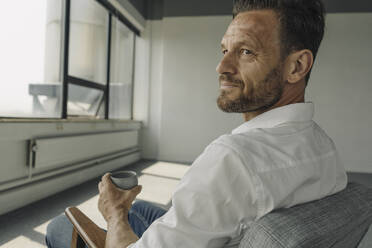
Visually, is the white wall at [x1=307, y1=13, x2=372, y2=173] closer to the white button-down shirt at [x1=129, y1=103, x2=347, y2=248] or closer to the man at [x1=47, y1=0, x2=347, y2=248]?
the man at [x1=47, y1=0, x2=347, y2=248]

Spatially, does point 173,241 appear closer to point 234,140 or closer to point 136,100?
point 234,140

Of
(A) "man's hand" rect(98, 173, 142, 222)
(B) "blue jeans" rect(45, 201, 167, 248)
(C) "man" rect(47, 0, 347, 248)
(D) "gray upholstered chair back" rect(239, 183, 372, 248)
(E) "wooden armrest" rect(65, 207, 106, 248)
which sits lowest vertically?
(B) "blue jeans" rect(45, 201, 167, 248)

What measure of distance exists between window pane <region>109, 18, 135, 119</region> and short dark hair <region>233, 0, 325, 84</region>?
166 inches

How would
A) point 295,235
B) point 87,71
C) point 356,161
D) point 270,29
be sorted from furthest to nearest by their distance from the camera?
point 356,161 < point 87,71 < point 270,29 < point 295,235

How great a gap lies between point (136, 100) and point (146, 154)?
1.15 m

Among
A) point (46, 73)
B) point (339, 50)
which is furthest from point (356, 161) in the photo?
point (46, 73)

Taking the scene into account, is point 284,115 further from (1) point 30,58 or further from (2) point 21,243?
(1) point 30,58

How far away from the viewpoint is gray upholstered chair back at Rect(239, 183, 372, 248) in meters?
0.45

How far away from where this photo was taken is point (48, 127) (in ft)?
8.93

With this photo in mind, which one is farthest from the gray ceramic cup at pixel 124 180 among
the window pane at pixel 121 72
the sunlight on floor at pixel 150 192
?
the window pane at pixel 121 72

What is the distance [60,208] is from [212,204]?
2.39 metres

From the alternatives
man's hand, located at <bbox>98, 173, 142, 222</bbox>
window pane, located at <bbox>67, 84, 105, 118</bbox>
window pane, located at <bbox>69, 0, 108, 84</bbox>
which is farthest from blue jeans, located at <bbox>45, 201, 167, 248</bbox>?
window pane, located at <bbox>69, 0, 108, 84</bbox>

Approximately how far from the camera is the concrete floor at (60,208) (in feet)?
6.21

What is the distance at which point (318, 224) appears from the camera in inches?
19.5
